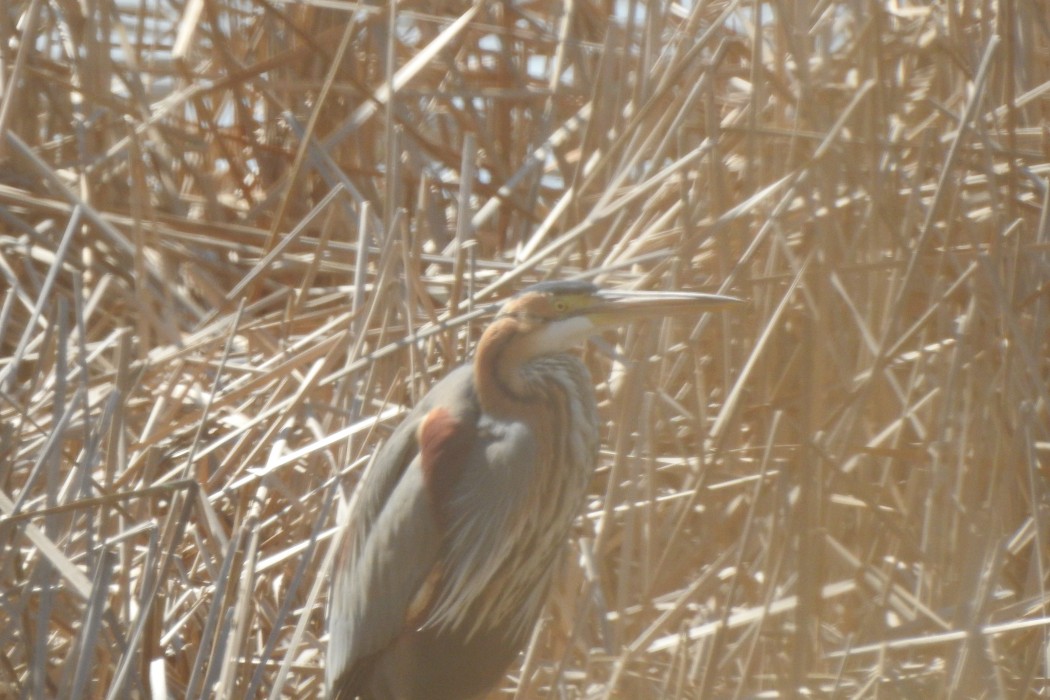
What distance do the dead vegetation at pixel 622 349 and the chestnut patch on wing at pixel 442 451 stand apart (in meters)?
0.20

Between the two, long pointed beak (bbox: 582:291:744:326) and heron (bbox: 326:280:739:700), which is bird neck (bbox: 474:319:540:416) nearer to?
heron (bbox: 326:280:739:700)

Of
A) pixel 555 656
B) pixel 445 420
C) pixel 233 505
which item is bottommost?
pixel 555 656

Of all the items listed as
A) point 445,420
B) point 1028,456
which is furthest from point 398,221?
point 1028,456

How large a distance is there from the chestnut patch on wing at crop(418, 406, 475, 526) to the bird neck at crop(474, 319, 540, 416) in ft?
0.24

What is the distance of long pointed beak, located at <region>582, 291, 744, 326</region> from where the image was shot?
2.45 m

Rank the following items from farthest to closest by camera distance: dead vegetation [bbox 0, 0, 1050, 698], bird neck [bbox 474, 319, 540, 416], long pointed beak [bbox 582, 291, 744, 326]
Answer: bird neck [bbox 474, 319, 540, 416], long pointed beak [bbox 582, 291, 744, 326], dead vegetation [bbox 0, 0, 1050, 698]

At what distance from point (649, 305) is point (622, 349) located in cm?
71

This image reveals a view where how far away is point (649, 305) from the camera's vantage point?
2.52 metres

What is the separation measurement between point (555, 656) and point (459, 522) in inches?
15.2

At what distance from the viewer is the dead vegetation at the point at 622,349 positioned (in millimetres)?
2314

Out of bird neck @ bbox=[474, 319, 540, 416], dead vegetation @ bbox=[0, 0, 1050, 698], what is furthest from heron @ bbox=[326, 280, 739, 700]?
dead vegetation @ bbox=[0, 0, 1050, 698]

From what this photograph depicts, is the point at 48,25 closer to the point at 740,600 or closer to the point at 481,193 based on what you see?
the point at 481,193

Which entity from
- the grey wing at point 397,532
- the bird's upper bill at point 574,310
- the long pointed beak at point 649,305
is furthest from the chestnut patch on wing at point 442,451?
the long pointed beak at point 649,305

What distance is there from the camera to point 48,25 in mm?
4215
